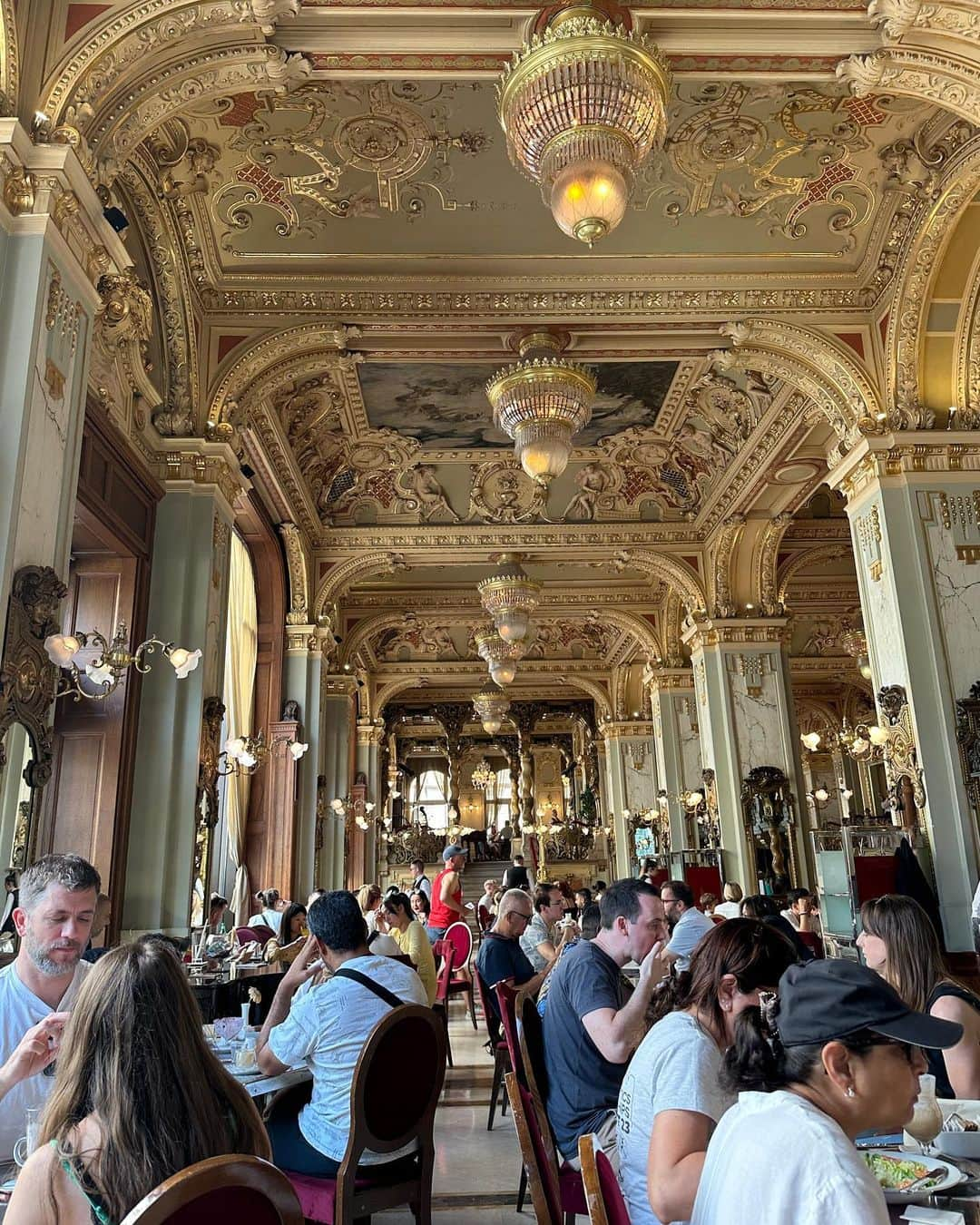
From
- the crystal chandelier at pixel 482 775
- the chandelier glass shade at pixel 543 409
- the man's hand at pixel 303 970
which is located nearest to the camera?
the man's hand at pixel 303 970

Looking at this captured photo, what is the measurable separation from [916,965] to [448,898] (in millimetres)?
6319

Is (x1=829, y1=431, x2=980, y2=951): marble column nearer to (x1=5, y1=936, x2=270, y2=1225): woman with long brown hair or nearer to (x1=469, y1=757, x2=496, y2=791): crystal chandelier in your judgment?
(x1=5, y1=936, x2=270, y2=1225): woman with long brown hair

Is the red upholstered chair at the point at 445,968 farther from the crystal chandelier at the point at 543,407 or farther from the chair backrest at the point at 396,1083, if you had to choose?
the chair backrest at the point at 396,1083

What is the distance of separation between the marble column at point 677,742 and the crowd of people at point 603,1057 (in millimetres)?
12032

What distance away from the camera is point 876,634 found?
7.93 metres

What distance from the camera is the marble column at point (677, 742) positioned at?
1499 centimetres

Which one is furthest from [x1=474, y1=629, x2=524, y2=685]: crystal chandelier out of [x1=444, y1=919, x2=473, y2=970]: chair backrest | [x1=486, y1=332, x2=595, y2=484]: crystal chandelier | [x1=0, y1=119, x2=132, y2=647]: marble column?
[x1=0, y1=119, x2=132, y2=647]: marble column

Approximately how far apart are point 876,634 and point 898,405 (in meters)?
1.92

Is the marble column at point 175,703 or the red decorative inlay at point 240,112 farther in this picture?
the marble column at point 175,703

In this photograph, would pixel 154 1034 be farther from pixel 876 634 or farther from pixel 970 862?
pixel 876 634

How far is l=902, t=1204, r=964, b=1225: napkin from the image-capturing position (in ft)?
5.59

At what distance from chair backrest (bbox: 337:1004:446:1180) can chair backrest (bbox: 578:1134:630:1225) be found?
1215mm

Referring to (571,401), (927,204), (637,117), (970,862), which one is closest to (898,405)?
(927,204)

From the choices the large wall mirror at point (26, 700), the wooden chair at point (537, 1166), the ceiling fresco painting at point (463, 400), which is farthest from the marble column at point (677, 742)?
the wooden chair at point (537, 1166)
